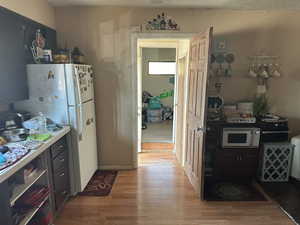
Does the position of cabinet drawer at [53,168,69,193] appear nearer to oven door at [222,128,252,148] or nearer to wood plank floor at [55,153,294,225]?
wood plank floor at [55,153,294,225]

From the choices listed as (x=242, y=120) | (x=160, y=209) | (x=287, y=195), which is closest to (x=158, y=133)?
(x=242, y=120)

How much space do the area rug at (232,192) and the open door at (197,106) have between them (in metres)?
0.22

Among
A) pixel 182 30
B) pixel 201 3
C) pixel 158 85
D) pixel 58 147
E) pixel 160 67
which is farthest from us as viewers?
pixel 158 85

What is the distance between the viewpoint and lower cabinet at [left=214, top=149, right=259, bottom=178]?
2814 millimetres

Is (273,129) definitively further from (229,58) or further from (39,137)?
(39,137)

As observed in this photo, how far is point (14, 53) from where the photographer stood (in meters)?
2.10

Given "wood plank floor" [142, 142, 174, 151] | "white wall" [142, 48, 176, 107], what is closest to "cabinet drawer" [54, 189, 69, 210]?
"wood plank floor" [142, 142, 174, 151]

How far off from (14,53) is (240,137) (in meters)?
2.84

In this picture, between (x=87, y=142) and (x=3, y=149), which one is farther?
(x=87, y=142)

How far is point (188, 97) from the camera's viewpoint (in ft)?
10.1

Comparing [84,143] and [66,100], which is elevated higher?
[66,100]

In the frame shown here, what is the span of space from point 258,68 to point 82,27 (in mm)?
2618

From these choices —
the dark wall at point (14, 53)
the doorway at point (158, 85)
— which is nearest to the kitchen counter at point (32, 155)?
the dark wall at point (14, 53)

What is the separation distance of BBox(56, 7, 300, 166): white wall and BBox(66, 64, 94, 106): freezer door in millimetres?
474
